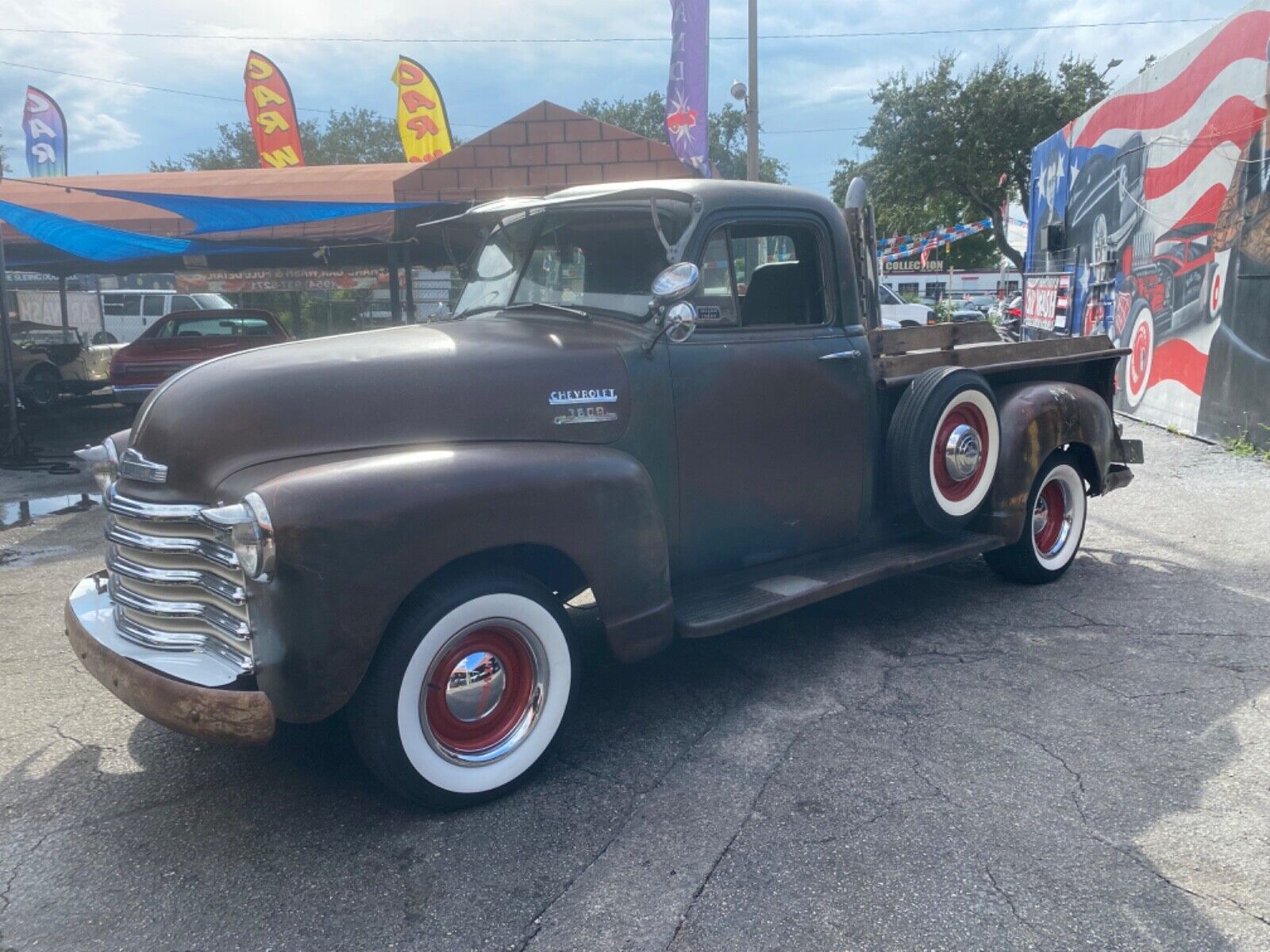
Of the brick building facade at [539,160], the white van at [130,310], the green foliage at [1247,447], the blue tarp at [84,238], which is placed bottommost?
the green foliage at [1247,447]

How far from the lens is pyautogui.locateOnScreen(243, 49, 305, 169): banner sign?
26125mm

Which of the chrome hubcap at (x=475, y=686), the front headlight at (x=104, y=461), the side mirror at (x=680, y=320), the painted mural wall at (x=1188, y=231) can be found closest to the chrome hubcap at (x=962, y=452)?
the side mirror at (x=680, y=320)

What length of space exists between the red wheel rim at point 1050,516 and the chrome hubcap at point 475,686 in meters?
3.65

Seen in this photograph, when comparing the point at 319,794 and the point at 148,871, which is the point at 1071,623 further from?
the point at 148,871

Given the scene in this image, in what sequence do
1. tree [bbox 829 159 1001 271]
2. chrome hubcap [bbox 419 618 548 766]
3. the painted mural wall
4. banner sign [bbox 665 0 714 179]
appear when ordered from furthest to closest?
tree [bbox 829 159 1001 271] < banner sign [bbox 665 0 714 179] < the painted mural wall < chrome hubcap [bbox 419 618 548 766]

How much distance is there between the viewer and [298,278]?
19.8 m

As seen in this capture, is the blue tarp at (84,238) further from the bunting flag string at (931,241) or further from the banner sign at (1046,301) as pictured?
the bunting flag string at (931,241)

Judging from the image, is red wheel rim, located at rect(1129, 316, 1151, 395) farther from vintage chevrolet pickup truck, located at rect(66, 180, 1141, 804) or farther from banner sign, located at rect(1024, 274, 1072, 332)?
vintage chevrolet pickup truck, located at rect(66, 180, 1141, 804)

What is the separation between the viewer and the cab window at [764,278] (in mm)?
4207

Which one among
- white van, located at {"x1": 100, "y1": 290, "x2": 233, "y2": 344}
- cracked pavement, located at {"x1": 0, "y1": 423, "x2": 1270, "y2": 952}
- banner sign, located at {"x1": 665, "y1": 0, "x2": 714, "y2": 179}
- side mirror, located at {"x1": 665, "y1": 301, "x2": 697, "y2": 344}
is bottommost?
cracked pavement, located at {"x1": 0, "y1": 423, "x2": 1270, "y2": 952}

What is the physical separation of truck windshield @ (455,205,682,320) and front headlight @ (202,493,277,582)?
1775 millimetres

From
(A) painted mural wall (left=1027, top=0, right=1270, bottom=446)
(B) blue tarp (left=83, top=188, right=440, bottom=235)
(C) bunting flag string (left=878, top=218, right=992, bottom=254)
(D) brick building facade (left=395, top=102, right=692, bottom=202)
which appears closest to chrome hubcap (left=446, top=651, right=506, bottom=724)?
(B) blue tarp (left=83, top=188, right=440, bottom=235)

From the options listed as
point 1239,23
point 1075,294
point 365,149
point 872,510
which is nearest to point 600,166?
point 1239,23


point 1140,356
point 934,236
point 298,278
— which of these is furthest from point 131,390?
point 934,236
